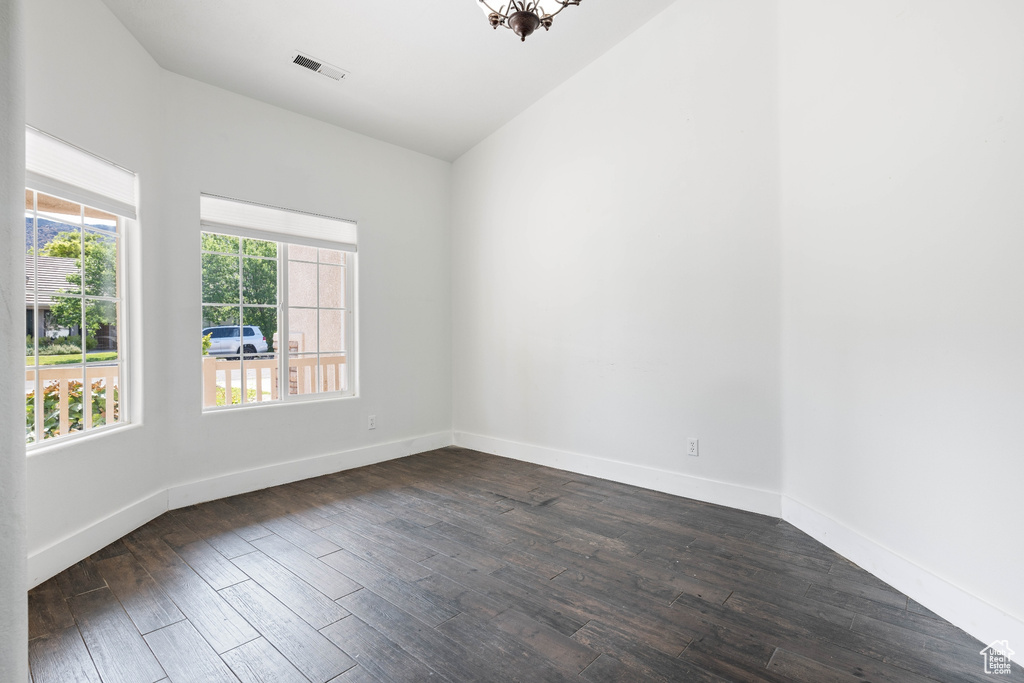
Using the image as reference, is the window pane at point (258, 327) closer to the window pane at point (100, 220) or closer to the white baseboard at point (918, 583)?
the window pane at point (100, 220)

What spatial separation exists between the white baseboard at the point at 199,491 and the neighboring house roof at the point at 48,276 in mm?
1320

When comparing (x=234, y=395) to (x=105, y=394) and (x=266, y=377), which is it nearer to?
(x=266, y=377)

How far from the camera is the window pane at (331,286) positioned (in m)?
4.43

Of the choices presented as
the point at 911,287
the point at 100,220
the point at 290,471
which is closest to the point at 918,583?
the point at 911,287

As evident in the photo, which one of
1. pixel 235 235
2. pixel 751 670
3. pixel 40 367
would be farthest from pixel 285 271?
pixel 751 670

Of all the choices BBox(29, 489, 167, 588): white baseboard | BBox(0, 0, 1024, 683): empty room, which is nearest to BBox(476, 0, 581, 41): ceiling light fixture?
BBox(0, 0, 1024, 683): empty room

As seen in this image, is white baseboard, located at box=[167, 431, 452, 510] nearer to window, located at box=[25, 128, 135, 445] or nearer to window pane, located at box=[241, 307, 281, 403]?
window pane, located at box=[241, 307, 281, 403]

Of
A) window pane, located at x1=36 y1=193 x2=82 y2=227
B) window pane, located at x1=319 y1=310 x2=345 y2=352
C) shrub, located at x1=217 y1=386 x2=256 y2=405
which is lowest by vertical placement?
shrub, located at x1=217 y1=386 x2=256 y2=405

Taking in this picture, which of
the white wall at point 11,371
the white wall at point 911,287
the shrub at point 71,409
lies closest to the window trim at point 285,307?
the shrub at point 71,409

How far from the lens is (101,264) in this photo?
9.80 ft

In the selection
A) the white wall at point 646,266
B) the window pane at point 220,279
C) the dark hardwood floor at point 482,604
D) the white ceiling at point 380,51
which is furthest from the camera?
the window pane at point 220,279

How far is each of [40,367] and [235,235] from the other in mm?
1656

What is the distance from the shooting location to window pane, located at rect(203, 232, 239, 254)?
3.73 metres

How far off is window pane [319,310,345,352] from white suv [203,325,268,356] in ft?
1.69
